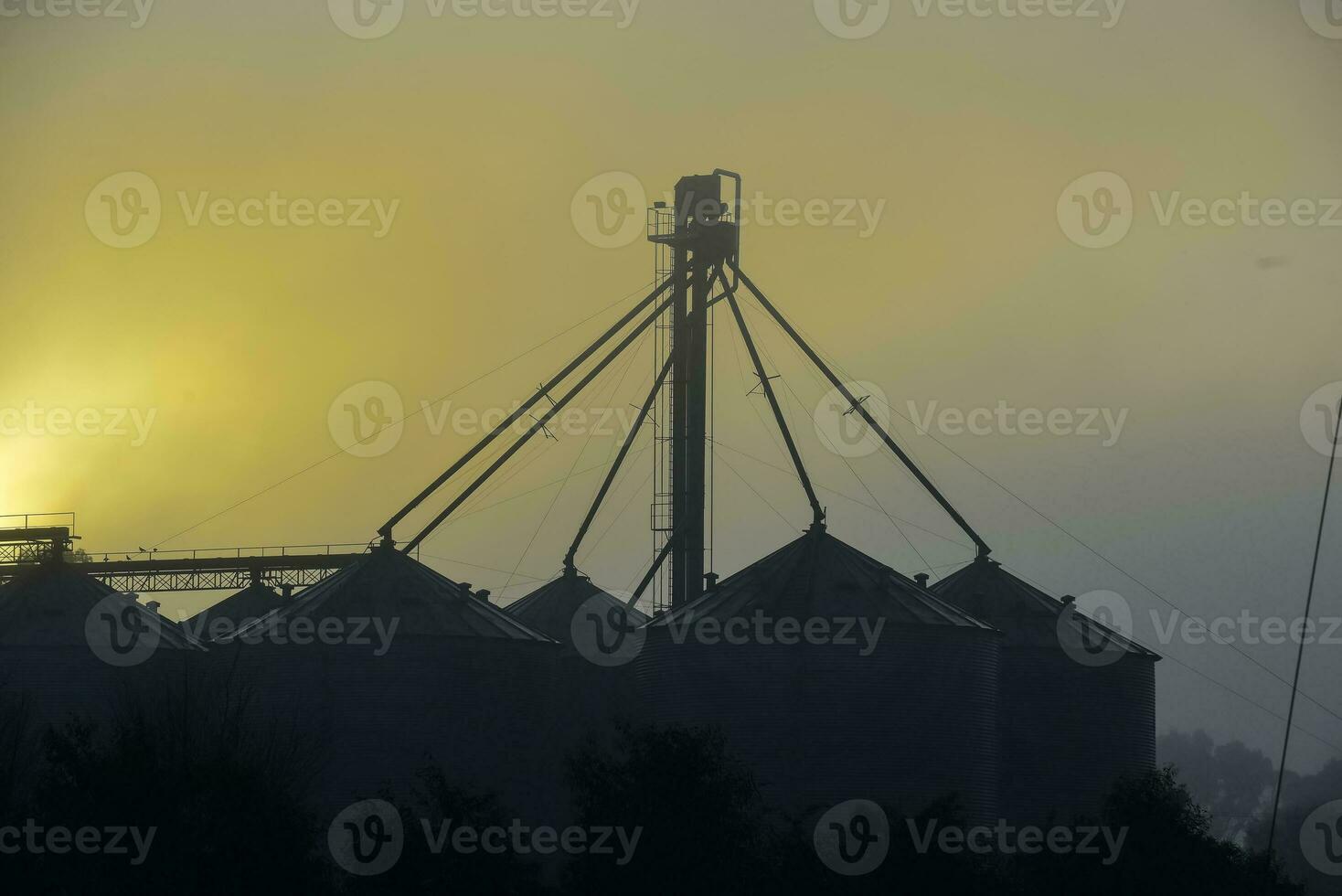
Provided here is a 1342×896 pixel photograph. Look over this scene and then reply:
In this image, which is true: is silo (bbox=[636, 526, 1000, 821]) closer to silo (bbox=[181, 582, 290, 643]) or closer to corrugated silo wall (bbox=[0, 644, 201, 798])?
corrugated silo wall (bbox=[0, 644, 201, 798])

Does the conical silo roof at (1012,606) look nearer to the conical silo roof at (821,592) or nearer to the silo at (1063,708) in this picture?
the silo at (1063,708)

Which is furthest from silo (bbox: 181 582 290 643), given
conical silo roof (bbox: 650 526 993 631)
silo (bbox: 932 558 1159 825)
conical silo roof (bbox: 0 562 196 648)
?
silo (bbox: 932 558 1159 825)

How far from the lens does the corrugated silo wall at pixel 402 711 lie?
51.4 meters

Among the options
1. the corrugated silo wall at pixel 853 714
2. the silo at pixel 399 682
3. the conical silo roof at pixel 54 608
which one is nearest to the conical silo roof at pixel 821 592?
the corrugated silo wall at pixel 853 714

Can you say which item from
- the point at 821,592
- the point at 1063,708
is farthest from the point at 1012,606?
the point at 821,592

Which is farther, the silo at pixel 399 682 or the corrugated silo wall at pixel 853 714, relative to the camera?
the silo at pixel 399 682

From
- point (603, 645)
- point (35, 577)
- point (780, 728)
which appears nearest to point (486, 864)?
point (780, 728)

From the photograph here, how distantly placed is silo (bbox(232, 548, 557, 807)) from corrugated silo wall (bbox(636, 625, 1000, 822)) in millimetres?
5657

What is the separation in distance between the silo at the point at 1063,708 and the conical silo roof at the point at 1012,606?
4 cm

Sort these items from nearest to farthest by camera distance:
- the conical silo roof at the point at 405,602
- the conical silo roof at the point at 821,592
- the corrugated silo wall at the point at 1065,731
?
the conical silo roof at the point at 821,592 < the conical silo roof at the point at 405,602 < the corrugated silo wall at the point at 1065,731

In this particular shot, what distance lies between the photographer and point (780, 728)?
4909cm

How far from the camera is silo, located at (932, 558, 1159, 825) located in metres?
56.2

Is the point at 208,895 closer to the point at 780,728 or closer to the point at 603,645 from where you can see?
the point at 780,728

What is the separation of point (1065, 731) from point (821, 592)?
35.6 feet
